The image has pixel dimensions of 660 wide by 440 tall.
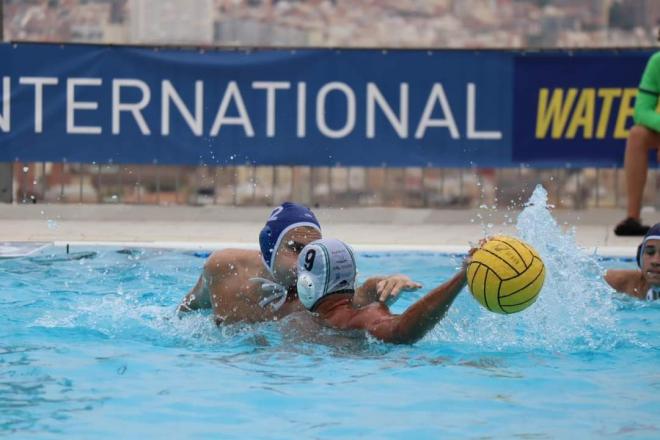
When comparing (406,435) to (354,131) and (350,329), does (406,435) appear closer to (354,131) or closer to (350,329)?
(350,329)

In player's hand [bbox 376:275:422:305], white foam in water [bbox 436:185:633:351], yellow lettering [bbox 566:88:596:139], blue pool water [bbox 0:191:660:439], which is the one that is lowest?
blue pool water [bbox 0:191:660:439]

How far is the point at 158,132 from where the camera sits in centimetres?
1027

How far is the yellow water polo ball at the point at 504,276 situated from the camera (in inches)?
185

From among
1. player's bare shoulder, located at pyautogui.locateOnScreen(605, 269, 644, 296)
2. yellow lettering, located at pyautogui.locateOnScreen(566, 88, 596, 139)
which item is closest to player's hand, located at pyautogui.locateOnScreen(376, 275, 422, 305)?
player's bare shoulder, located at pyautogui.locateOnScreen(605, 269, 644, 296)

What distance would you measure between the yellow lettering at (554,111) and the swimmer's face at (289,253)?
17.0 ft

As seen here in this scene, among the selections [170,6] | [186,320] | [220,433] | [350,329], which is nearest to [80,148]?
[170,6]

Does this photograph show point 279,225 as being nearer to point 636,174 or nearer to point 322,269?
point 322,269

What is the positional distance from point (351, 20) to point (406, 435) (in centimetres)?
1285

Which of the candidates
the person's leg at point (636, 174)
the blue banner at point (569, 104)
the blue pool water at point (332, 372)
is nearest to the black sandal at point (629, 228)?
the person's leg at point (636, 174)

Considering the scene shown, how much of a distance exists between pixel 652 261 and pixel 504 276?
2.34 meters

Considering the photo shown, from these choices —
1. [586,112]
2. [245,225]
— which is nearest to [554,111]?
[586,112]

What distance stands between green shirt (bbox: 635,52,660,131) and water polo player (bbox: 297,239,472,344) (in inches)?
182

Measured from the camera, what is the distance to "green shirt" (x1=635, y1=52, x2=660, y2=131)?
9.27 metres

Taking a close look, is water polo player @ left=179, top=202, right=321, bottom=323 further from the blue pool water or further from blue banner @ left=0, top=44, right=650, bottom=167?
blue banner @ left=0, top=44, right=650, bottom=167
